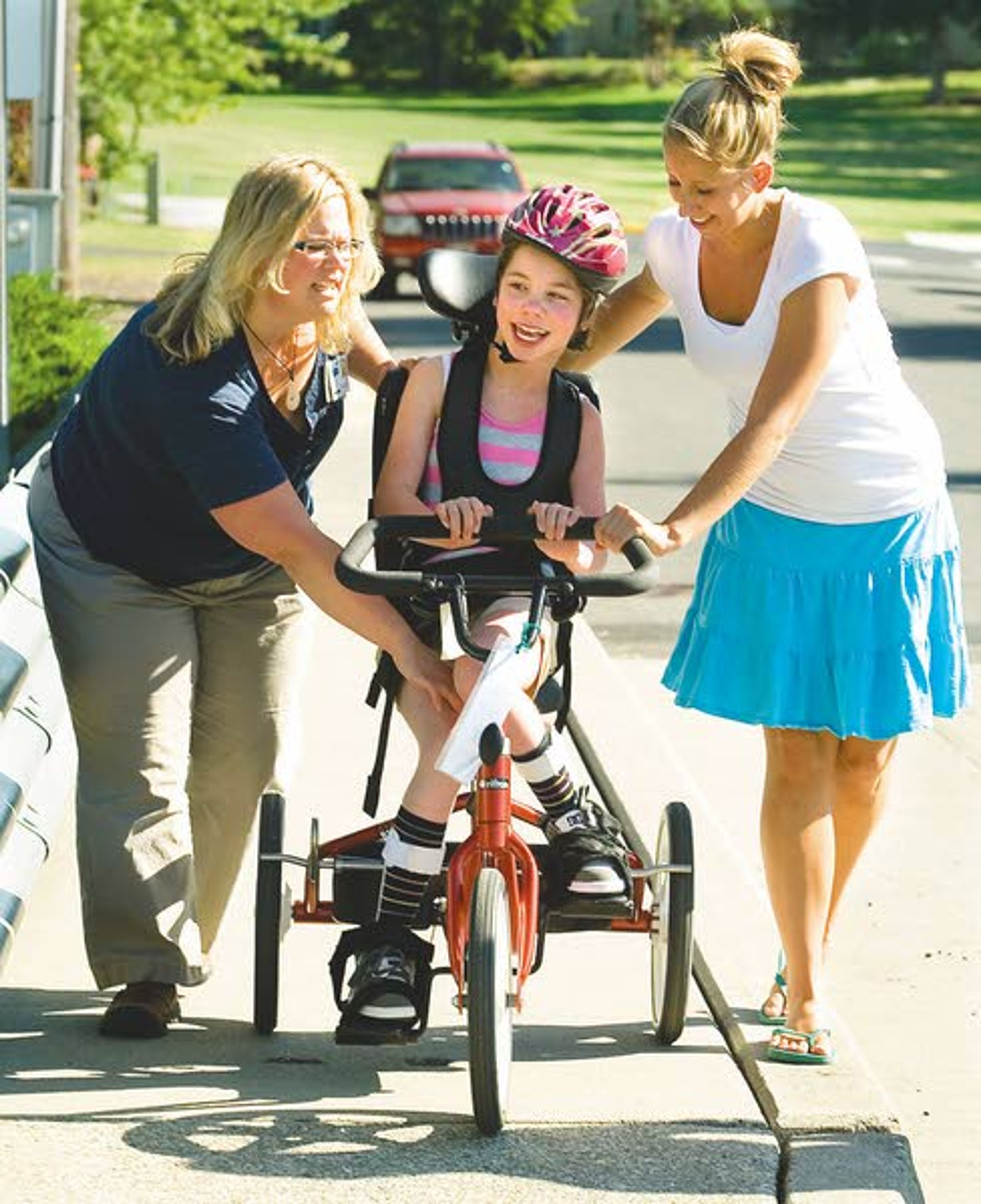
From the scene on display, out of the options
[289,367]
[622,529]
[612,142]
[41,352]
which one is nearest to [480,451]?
[289,367]

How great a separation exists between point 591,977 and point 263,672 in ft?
3.37

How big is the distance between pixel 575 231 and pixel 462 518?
599 mm

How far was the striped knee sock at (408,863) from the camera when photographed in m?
5.03

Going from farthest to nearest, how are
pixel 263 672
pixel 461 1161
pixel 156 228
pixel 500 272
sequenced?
1. pixel 156 228
2. pixel 263 672
3. pixel 500 272
4. pixel 461 1161

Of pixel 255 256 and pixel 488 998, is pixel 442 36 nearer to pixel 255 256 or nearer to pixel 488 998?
pixel 255 256

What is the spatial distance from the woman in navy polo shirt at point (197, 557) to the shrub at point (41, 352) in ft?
17.1

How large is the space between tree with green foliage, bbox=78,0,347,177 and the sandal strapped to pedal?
23.5 m

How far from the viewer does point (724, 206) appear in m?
4.89

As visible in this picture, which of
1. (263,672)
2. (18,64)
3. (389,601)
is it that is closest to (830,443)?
(389,601)

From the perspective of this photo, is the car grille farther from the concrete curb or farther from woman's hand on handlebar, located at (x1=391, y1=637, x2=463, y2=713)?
woman's hand on handlebar, located at (x1=391, y1=637, x2=463, y2=713)

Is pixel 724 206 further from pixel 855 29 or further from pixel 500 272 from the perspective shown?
pixel 855 29

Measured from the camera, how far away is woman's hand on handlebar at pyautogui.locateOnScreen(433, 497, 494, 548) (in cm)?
464

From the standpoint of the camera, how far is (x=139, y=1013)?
5.30 m

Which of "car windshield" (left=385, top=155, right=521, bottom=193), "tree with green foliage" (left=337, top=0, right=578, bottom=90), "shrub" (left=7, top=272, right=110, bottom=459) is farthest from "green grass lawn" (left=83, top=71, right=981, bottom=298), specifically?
"shrub" (left=7, top=272, right=110, bottom=459)
